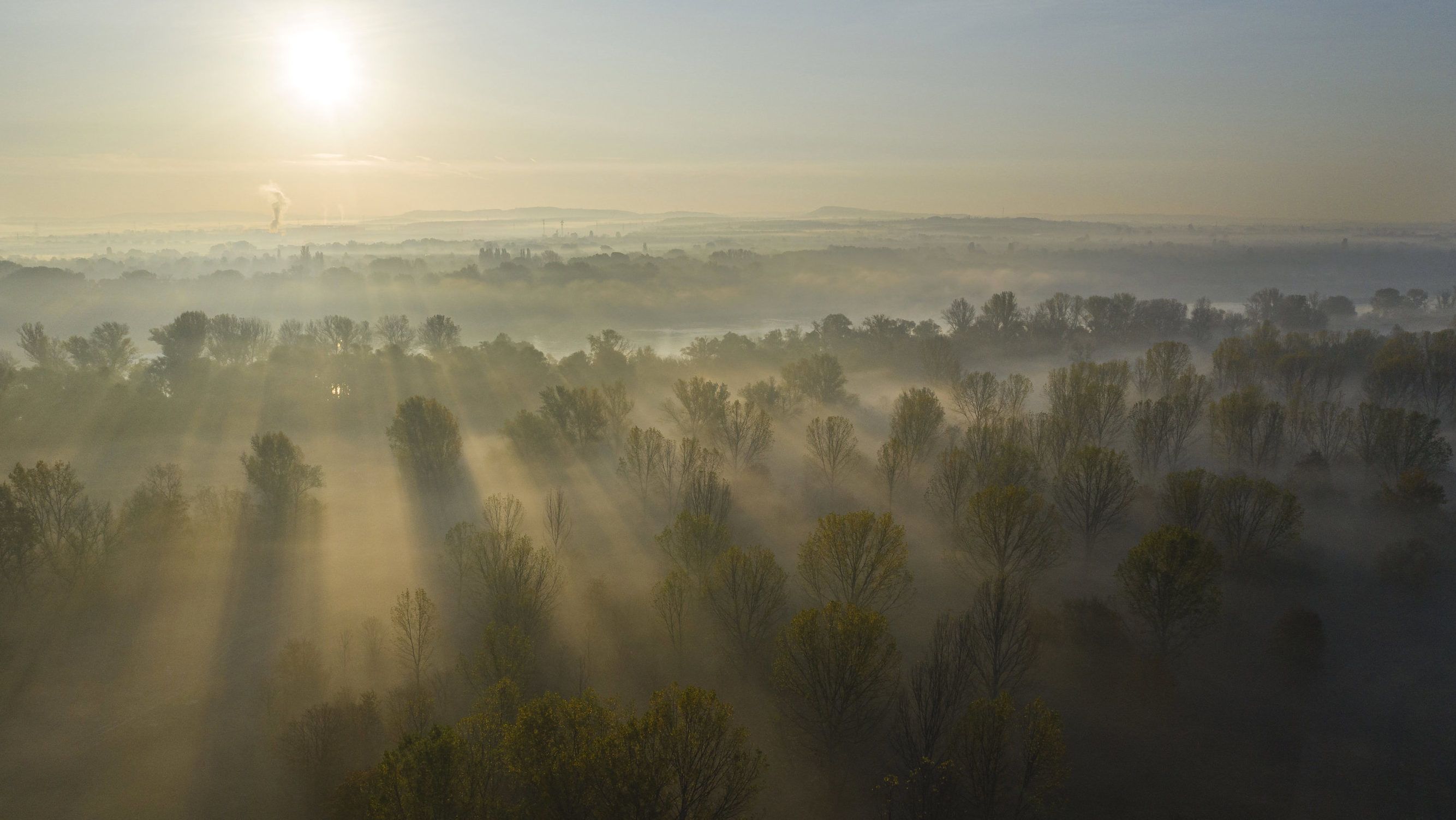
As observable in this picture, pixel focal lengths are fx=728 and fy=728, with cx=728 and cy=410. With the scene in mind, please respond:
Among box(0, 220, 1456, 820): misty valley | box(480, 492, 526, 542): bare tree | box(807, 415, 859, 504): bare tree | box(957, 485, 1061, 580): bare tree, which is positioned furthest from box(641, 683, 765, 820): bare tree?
box(807, 415, 859, 504): bare tree

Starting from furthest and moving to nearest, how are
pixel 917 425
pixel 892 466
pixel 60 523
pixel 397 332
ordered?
pixel 397 332
pixel 917 425
pixel 892 466
pixel 60 523

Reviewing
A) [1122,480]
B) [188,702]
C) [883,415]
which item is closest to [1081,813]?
[1122,480]

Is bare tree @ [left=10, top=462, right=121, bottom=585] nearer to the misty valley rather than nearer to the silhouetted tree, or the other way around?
the misty valley

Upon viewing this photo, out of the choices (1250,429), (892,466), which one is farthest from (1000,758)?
(1250,429)

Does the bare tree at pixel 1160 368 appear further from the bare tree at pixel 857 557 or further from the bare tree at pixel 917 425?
the bare tree at pixel 857 557

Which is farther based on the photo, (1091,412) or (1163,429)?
(1091,412)

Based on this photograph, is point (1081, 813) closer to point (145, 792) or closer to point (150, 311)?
point (145, 792)

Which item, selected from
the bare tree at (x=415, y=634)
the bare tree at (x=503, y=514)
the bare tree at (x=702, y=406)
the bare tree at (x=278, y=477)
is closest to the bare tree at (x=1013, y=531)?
the bare tree at (x=503, y=514)

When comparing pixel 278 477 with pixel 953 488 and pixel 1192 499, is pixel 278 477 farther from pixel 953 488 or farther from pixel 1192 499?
pixel 1192 499
